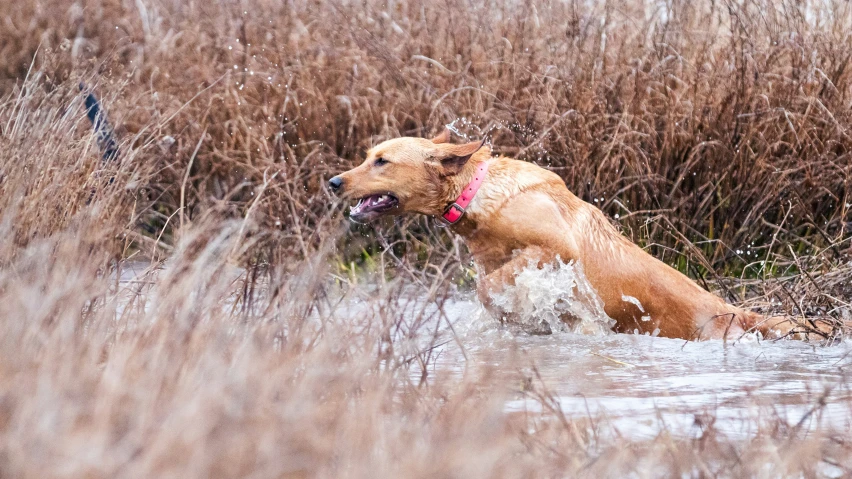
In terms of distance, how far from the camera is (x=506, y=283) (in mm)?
5840

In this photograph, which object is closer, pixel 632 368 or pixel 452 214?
pixel 632 368

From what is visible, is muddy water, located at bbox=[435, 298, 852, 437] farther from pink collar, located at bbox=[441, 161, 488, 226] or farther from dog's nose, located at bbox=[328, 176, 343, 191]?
dog's nose, located at bbox=[328, 176, 343, 191]

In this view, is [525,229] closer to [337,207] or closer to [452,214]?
[452,214]

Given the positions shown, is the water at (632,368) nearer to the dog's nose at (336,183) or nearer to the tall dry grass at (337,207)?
the tall dry grass at (337,207)

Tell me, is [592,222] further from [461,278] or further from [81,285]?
[81,285]

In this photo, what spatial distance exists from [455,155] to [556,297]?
98cm

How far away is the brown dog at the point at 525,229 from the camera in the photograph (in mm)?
5801

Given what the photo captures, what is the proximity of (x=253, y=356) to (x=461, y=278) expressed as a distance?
15.6ft

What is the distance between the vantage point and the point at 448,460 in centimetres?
246

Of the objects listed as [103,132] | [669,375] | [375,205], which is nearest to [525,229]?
[375,205]

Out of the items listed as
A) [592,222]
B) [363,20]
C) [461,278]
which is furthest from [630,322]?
[363,20]

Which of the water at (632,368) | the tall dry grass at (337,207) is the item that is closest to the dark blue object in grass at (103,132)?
the tall dry grass at (337,207)

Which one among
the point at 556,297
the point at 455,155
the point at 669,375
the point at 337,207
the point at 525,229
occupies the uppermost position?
the point at 455,155

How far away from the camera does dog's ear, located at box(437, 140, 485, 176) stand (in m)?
6.01
